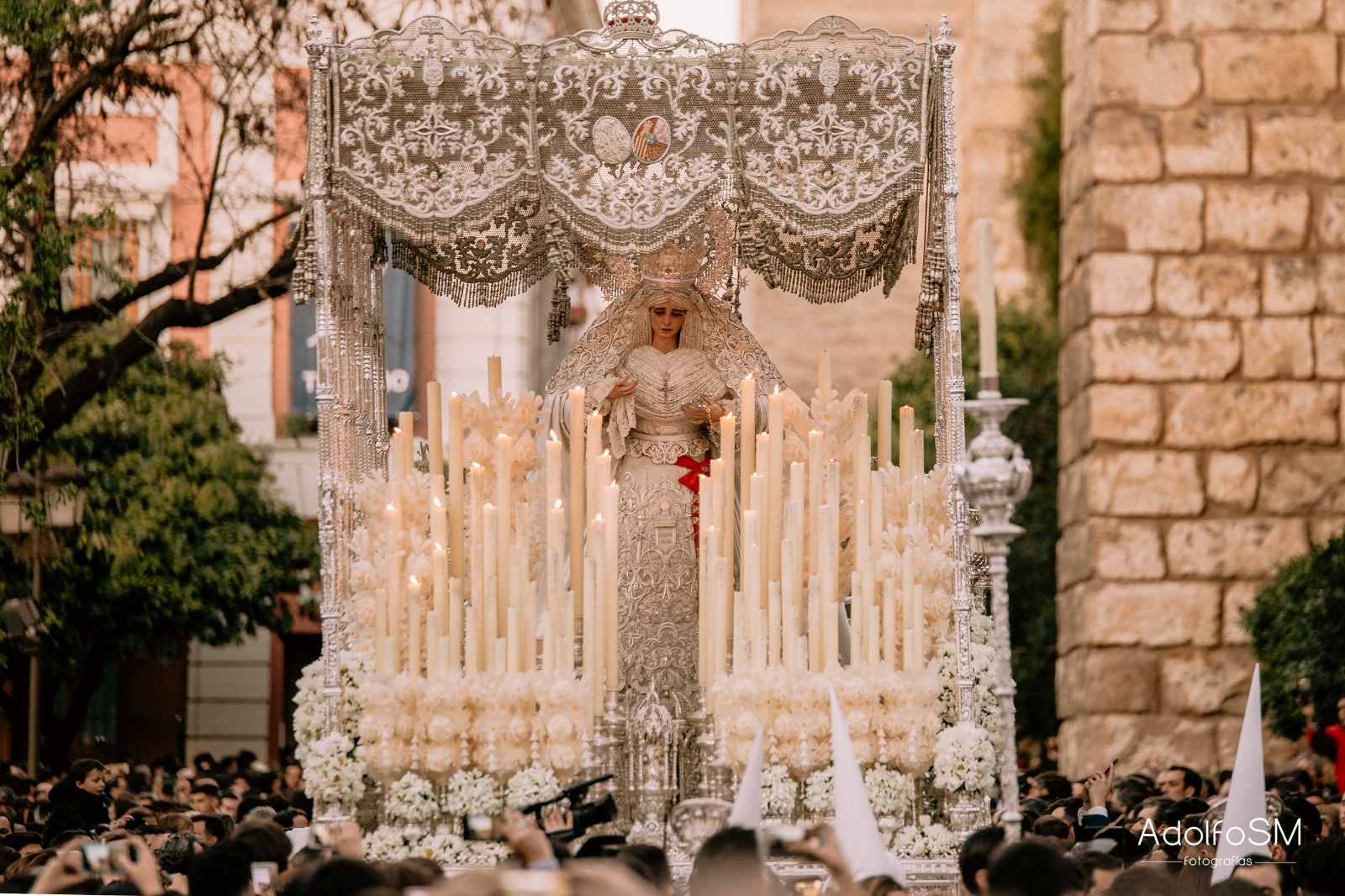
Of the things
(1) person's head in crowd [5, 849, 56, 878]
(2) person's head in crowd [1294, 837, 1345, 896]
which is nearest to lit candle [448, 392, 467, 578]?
(1) person's head in crowd [5, 849, 56, 878]

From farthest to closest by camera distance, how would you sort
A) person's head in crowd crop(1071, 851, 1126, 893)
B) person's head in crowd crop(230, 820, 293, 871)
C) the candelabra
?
person's head in crowd crop(230, 820, 293, 871)
person's head in crowd crop(1071, 851, 1126, 893)
the candelabra

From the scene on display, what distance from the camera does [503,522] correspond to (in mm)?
8867

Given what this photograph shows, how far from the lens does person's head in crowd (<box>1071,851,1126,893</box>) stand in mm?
6164

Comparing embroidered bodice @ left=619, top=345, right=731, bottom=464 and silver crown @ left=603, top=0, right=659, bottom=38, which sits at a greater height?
silver crown @ left=603, top=0, right=659, bottom=38

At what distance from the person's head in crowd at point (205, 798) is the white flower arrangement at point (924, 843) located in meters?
3.90

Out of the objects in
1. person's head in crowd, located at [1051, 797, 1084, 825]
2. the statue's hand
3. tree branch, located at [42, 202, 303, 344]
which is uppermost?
tree branch, located at [42, 202, 303, 344]

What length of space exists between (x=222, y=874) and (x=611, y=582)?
3.46 m

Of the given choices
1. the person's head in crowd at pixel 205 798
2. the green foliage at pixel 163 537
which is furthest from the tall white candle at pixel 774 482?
the green foliage at pixel 163 537

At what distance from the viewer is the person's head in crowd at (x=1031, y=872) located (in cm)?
534

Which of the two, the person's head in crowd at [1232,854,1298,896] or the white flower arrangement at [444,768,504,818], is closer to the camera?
the person's head in crowd at [1232,854,1298,896]

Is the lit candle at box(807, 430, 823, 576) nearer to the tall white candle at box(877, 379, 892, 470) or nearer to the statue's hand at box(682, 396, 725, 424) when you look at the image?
the tall white candle at box(877, 379, 892, 470)

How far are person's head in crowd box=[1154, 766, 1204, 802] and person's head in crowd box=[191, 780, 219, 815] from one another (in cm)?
465

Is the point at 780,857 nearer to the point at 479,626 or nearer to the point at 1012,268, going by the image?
the point at 479,626

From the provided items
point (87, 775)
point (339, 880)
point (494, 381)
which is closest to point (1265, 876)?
point (339, 880)
